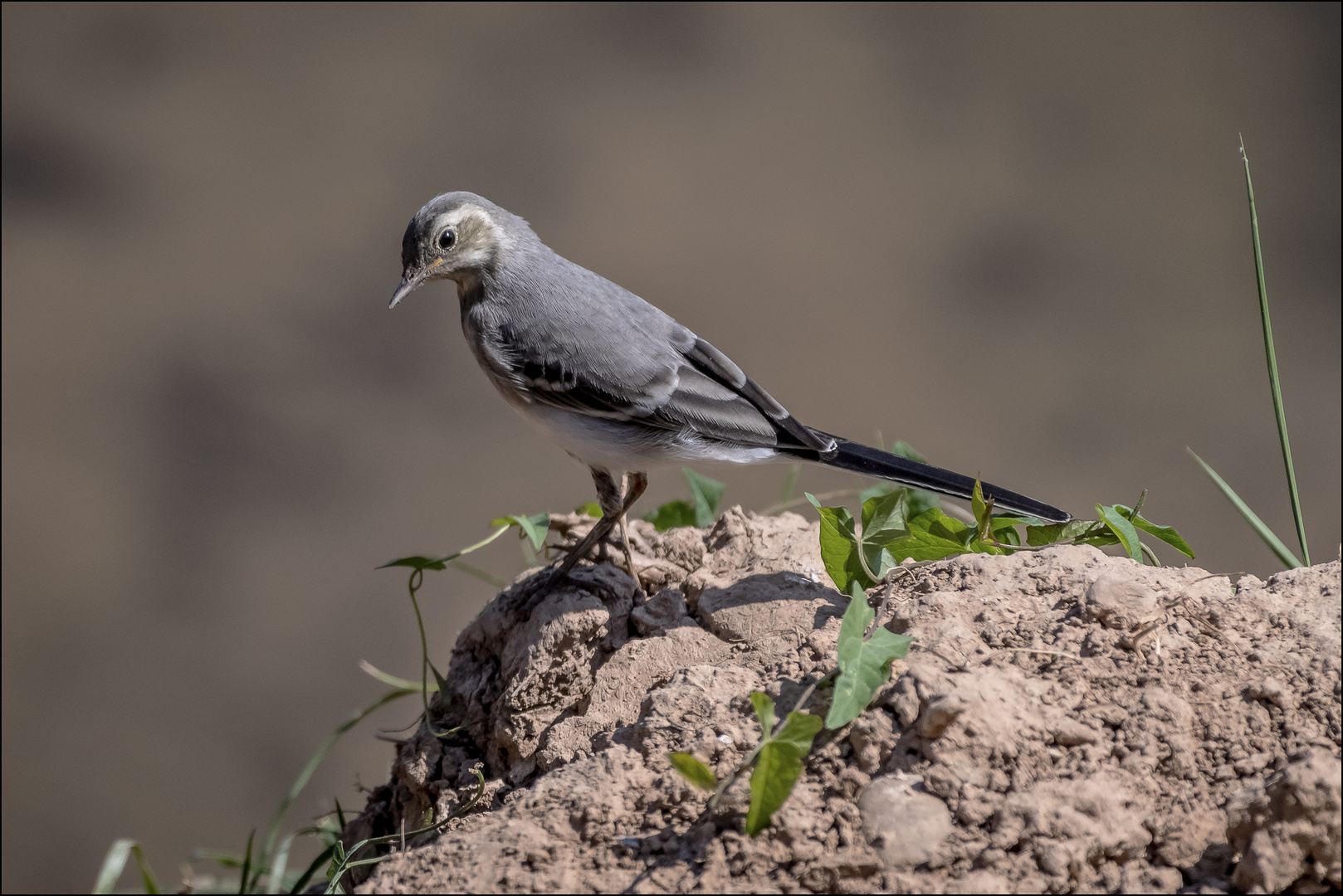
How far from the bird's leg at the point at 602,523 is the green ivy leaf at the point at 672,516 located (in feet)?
2.00

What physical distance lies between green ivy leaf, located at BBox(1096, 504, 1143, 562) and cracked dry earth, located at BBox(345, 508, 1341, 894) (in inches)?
5.6

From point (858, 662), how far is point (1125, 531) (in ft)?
3.71

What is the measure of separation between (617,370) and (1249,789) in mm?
2318

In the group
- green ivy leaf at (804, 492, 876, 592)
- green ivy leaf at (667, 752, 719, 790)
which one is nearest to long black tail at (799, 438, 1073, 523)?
green ivy leaf at (804, 492, 876, 592)

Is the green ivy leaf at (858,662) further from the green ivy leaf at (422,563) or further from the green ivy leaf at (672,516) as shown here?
the green ivy leaf at (672,516)

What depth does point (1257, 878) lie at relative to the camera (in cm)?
162

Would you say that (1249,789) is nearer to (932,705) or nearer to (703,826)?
(932,705)

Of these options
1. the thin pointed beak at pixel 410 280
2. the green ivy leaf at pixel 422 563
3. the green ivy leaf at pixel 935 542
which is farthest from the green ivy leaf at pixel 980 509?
the thin pointed beak at pixel 410 280

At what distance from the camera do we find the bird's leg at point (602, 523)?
3197mm

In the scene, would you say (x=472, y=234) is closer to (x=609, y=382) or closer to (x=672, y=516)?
(x=609, y=382)

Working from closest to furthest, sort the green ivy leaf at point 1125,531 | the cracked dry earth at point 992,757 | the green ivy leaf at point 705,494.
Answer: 1. the cracked dry earth at point 992,757
2. the green ivy leaf at point 1125,531
3. the green ivy leaf at point 705,494

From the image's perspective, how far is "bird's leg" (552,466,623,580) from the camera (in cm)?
320

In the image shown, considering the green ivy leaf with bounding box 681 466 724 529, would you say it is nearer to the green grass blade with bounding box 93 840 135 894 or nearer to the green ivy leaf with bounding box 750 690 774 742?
the green ivy leaf with bounding box 750 690 774 742

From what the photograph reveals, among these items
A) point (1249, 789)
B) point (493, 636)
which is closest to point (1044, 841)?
point (1249, 789)
